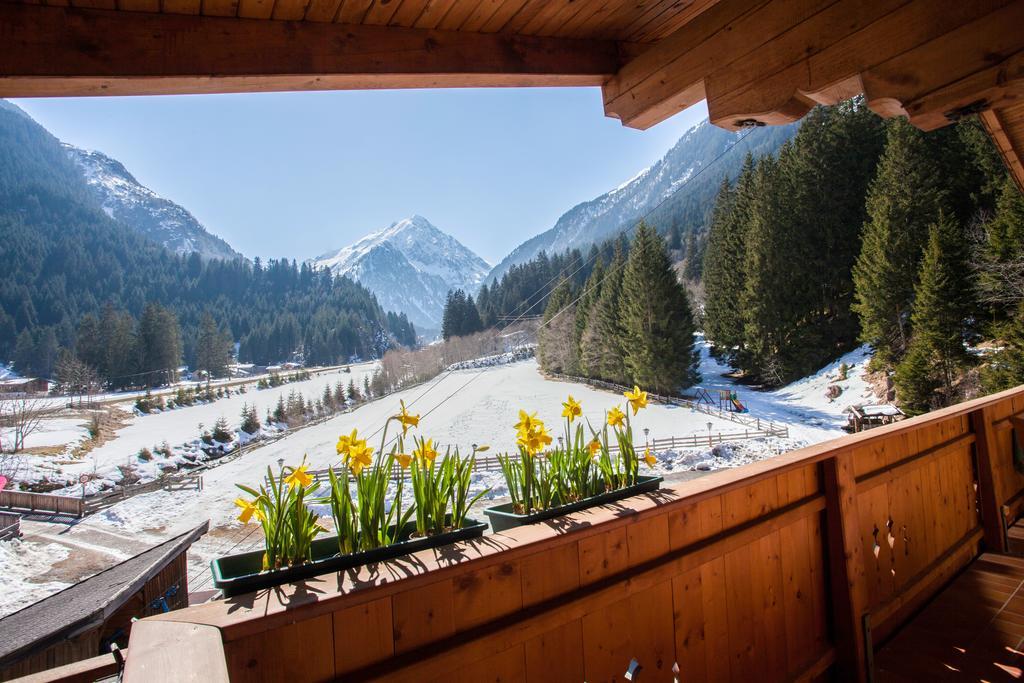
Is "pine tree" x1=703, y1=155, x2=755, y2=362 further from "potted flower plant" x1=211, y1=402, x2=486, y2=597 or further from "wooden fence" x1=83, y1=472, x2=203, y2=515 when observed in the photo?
"potted flower plant" x1=211, y1=402, x2=486, y2=597

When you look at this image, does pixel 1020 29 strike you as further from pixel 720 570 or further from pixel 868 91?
pixel 720 570

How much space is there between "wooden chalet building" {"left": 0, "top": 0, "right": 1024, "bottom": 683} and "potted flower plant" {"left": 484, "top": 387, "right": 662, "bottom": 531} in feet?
0.28

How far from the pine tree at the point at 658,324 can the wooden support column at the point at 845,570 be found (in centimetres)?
2094

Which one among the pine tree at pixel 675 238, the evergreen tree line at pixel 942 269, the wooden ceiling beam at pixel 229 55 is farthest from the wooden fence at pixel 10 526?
the pine tree at pixel 675 238

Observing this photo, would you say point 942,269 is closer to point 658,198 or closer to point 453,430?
point 453,430

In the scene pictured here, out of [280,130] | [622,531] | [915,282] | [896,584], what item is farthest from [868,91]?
[280,130]

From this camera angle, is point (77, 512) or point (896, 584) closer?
point (896, 584)

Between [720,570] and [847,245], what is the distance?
23.4m

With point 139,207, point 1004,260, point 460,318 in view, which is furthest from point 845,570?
point 139,207

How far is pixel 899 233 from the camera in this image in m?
16.1

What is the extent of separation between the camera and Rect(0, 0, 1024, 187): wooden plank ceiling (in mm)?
1054

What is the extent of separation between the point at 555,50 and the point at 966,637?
2449 mm

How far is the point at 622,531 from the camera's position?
1155mm

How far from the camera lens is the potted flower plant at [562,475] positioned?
1.27 meters
